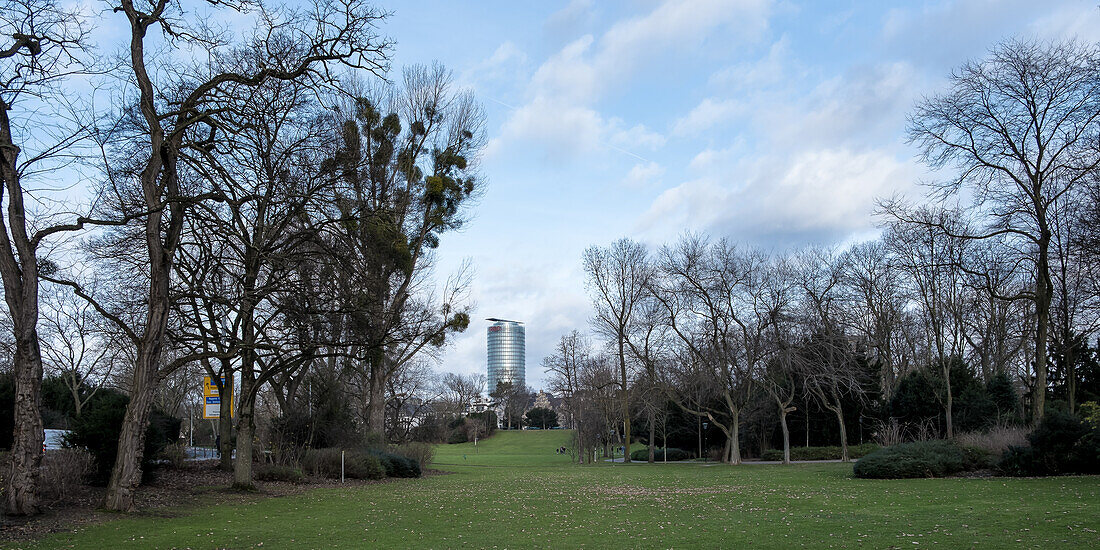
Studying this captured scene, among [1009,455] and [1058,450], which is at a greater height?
[1058,450]

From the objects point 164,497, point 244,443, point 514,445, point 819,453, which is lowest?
point 514,445

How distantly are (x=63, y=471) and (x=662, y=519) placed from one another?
1164 cm

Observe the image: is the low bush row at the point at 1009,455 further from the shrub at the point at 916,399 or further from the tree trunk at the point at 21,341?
the tree trunk at the point at 21,341

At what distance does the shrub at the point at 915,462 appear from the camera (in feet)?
63.9

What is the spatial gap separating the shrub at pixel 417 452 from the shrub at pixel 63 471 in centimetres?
1348

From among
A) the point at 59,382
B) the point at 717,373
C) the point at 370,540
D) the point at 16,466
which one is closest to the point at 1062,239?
the point at 717,373

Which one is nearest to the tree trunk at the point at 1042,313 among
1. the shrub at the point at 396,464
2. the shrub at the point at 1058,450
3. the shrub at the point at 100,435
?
the shrub at the point at 1058,450

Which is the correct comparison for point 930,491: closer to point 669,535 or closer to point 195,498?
point 669,535

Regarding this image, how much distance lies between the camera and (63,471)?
13.3m

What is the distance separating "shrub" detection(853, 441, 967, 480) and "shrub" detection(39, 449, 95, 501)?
20.1 m

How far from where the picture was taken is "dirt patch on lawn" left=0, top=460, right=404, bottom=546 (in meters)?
10.2

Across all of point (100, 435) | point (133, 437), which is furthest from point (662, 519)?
point (100, 435)

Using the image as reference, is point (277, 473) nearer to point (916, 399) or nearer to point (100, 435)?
point (100, 435)

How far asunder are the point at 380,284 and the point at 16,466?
8.76 metres
